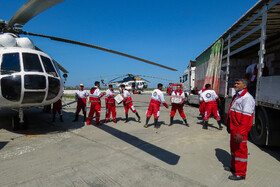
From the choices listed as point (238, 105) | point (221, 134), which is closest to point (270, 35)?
point (221, 134)

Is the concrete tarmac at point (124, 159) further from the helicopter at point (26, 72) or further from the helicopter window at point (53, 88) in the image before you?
the helicopter window at point (53, 88)

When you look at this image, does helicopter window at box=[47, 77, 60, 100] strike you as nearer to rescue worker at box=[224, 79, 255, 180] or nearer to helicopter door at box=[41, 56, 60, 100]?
helicopter door at box=[41, 56, 60, 100]

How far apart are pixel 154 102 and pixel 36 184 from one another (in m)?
4.39

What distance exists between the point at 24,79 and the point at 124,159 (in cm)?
325

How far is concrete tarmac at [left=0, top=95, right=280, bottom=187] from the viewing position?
2.75 meters

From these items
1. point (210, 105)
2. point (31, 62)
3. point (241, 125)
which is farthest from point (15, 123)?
point (210, 105)

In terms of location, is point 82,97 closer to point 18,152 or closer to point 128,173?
point 18,152

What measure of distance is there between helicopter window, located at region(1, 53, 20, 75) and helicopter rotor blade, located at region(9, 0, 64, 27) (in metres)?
1.21

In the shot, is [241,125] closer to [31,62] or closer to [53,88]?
[53,88]

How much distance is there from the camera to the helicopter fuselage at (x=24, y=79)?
430cm

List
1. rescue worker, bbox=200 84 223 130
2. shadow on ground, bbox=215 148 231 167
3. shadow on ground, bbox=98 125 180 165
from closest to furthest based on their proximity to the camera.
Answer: shadow on ground, bbox=215 148 231 167 → shadow on ground, bbox=98 125 180 165 → rescue worker, bbox=200 84 223 130

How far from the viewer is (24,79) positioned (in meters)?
4.41

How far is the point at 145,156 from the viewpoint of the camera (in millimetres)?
3707

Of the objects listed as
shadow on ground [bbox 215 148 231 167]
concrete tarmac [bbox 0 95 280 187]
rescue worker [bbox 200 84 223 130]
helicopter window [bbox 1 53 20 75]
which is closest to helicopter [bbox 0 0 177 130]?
helicopter window [bbox 1 53 20 75]
